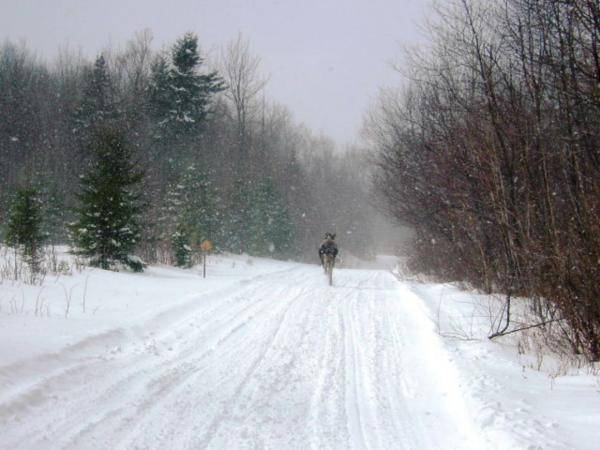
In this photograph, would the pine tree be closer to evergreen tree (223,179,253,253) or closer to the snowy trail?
the snowy trail

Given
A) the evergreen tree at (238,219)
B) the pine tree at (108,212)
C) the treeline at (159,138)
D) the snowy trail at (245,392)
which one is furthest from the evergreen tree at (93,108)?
the snowy trail at (245,392)

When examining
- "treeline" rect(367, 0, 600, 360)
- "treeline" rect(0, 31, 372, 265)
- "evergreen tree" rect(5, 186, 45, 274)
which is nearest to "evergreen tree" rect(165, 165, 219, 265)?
"treeline" rect(0, 31, 372, 265)

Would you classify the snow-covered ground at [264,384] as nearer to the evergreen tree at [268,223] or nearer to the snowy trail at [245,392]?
the snowy trail at [245,392]

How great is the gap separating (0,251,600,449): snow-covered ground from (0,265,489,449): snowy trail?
0.06ft

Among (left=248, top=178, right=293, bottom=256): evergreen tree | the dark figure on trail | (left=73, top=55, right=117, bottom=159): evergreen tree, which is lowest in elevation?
the dark figure on trail

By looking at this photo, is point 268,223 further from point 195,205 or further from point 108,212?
point 108,212

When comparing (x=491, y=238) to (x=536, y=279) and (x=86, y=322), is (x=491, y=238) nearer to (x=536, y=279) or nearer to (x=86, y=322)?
(x=536, y=279)

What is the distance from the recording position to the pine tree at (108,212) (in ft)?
48.1

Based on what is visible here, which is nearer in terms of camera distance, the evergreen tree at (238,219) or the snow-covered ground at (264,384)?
the snow-covered ground at (264,384)

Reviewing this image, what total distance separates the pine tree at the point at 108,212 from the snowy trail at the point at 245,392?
789cm

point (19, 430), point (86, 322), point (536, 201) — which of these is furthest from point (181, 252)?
point (19, 430)

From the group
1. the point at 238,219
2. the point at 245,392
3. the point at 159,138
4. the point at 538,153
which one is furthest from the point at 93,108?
the point at 245,392

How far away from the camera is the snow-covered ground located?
3.61 m

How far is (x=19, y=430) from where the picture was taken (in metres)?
3.33
